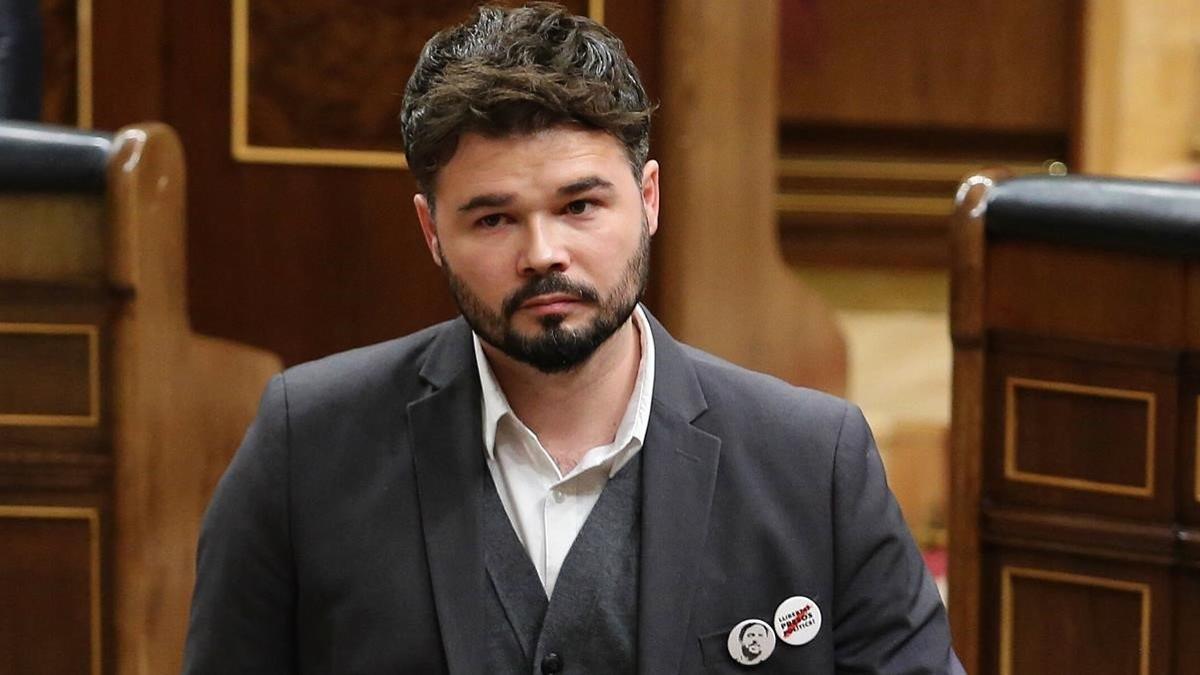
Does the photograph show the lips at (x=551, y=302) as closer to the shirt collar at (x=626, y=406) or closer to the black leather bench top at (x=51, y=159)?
the shirt collar at (x=626, y=406)

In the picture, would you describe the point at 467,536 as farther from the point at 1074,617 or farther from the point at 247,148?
the point at 247,148

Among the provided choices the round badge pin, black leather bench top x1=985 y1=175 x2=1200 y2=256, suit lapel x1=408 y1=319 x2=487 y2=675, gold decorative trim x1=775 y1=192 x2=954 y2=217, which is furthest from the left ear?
gold decorative trim x1=775 y1=192 x2=954 y2=217

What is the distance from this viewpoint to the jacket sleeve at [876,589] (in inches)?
40.0

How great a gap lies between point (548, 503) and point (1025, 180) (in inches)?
29.4

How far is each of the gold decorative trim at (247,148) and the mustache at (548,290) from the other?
1.07m

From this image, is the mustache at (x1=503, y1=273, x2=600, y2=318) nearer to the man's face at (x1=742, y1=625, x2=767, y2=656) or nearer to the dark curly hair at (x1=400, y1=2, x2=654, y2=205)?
the dark curly hair at (x1=400, y1=2, x2=654, y2=205)

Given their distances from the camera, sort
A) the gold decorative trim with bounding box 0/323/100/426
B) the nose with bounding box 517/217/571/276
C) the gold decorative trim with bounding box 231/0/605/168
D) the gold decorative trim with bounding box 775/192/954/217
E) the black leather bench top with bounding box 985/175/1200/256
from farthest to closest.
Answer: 1. the gold decorative trim with bounding box 775/192/954/217
2. the gold decorative trim with bounding box 231/0/605/168
3. the gold decorative trim with bounding box 0/323/100/426
4. the black leather bench top with bounding box 985/175/1200/256
5. the nose with bounding box 517/217/571/276

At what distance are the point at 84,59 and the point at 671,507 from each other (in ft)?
4.22

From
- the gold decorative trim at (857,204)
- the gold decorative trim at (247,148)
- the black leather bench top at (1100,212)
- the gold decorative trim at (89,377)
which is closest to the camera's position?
the black leather bench top at (1100,212)

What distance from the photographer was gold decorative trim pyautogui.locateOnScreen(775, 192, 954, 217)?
3.13 metres

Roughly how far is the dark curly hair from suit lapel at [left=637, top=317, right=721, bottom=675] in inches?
5.1

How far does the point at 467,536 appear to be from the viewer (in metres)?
1.00

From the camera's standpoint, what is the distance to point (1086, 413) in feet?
5.16

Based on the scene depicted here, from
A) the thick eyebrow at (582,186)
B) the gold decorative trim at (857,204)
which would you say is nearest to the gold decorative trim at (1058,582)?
the thick eyebrow at (582,186)
